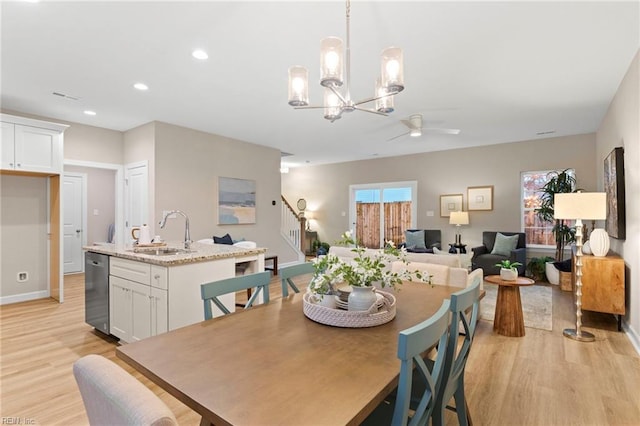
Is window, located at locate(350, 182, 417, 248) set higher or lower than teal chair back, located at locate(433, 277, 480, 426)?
higher

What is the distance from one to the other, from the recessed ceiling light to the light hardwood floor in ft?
9.16

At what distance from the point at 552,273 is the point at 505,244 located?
884 mm

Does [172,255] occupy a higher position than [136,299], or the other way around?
[172,255]

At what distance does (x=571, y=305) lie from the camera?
4406 mm

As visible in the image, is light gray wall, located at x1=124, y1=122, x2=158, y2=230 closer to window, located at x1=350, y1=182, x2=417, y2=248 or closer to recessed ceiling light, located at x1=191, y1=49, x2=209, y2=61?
recessed ceiling light, located at x1=191, y1=49, x2=209, y2=61

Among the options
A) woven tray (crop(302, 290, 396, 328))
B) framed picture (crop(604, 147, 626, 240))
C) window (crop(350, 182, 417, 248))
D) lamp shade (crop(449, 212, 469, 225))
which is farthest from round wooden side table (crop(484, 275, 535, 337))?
window (crop(350, 182, 417, 248))

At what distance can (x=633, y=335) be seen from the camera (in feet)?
10.4

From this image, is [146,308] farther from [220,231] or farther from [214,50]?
[220,231]

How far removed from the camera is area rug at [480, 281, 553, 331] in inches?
149

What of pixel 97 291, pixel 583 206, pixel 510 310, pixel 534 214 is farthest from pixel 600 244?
pixel 97 291

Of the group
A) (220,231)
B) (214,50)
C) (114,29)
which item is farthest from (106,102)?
(220,231)

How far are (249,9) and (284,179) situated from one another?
842 cm

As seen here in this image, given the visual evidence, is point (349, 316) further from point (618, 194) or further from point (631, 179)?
point (618, 194)

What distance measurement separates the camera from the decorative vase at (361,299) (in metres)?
1.51
